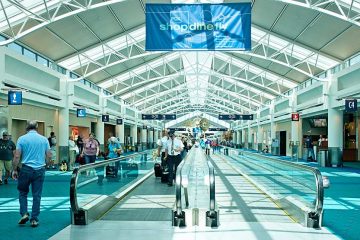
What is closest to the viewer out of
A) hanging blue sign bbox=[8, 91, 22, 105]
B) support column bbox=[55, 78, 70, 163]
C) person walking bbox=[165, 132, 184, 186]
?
person walking bbox=[165, 132, 184, 186]

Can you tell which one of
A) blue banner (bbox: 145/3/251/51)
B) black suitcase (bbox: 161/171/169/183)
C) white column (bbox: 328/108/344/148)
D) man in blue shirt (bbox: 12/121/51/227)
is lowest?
black suitcase (bbox: 161/171/169/183)

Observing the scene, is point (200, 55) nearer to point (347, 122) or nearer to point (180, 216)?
point (347, 122)

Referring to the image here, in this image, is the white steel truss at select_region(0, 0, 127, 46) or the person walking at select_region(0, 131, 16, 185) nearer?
the person walking at select_region(0, 131, 16, 185)

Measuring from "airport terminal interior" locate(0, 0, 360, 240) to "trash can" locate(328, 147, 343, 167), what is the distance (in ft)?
0.19

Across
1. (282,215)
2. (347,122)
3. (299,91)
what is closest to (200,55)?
(299,91)

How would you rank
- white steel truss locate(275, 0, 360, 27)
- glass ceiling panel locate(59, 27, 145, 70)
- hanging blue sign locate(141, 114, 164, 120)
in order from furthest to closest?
1. hanging blue sign locate(141, 114, 164, 120)
2. glass ceiling panel locate(59, 27, 145, 70)
3. white steel truss locate(275, 0, 360, 27)

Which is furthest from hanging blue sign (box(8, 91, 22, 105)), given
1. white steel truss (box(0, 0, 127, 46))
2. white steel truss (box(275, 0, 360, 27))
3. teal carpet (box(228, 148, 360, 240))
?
teal carpet (box(228, 148, 360, 240))

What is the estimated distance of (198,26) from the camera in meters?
13.9

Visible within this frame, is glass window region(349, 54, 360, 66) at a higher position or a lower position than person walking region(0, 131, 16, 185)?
higher

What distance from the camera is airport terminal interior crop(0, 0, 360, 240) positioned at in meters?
7.47

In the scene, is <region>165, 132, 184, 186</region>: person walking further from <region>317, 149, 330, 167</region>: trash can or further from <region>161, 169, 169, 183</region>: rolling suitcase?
<region>317, 149, 330, 167</region>: trash can

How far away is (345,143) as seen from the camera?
106 ft

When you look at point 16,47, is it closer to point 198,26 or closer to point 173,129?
point 173,129

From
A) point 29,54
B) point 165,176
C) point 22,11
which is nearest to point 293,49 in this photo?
point 29,54
